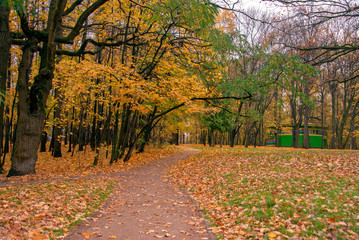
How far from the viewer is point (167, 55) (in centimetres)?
1303

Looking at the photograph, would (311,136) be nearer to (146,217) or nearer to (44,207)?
(146,217)

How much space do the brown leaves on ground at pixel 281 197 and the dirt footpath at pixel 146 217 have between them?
0.43 meters

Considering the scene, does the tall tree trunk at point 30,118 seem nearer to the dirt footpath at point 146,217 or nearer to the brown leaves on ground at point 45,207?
the brown leaves on ground at point 45,207

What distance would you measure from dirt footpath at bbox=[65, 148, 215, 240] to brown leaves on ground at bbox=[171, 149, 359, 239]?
429 millimetres

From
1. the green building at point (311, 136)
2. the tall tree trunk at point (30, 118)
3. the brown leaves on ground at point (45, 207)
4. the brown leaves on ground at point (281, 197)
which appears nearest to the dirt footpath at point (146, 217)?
the brown leaves on ground at point (45, 207)

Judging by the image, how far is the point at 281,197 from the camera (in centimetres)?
592

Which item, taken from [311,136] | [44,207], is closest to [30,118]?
[44,207]

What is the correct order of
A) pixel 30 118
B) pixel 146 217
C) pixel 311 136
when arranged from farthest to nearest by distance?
pixel 311 136, pixel 30 118, pixel 146 217

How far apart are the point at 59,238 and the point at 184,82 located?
881 cm

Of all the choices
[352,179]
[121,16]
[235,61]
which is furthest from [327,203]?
[121,16]

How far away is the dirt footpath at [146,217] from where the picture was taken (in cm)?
474

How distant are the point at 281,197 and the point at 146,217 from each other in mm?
3240

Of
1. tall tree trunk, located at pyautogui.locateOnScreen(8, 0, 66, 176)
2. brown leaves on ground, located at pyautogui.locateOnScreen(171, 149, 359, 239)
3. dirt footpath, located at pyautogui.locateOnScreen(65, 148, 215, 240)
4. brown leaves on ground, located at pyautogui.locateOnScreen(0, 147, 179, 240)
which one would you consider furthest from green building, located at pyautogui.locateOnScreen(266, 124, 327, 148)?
brown leaves on ground, located at pyautogui.locateOnScreen(0, 147, 179, 240)

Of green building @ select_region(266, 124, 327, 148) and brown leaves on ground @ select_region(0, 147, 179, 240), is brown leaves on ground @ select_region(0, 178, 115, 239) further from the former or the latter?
green building @ select_region(266, 124, 327, 148)
